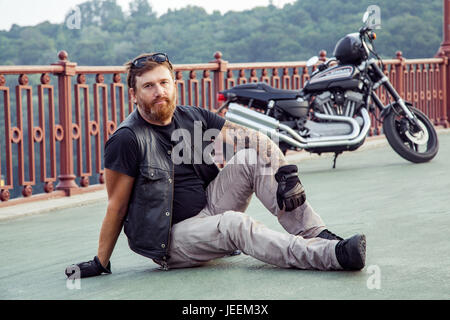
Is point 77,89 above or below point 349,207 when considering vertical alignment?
above

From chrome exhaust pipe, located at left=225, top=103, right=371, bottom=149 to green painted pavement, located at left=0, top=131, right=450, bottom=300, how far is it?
0.84 metres

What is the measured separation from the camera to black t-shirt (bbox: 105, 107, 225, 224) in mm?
3592

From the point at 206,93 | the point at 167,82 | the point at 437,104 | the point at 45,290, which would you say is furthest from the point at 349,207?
the point at 437,104

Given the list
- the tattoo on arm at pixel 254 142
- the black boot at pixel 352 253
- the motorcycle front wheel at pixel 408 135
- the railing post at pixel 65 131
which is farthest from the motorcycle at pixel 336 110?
the black boot at pixel 352 253

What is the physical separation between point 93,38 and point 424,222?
23.1 meters

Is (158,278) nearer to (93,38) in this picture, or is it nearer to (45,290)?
(45,290)

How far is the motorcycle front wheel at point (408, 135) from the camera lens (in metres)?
7.71

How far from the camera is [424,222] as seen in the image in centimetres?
461

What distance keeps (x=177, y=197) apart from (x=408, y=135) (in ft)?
14.4

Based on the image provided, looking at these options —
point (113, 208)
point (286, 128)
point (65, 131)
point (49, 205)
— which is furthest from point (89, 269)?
point (286, 128)

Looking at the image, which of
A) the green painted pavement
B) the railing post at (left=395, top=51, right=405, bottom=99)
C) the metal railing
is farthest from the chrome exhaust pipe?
the railing post at (left=395, top=51, right=405, bottom=99)

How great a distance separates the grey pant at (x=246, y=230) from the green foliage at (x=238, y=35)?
19.6 meters

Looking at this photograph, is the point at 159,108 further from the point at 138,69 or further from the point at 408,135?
the point at 408,135

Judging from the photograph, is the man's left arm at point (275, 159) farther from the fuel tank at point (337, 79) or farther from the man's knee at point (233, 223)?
the fuel tank at point (337, 79)
